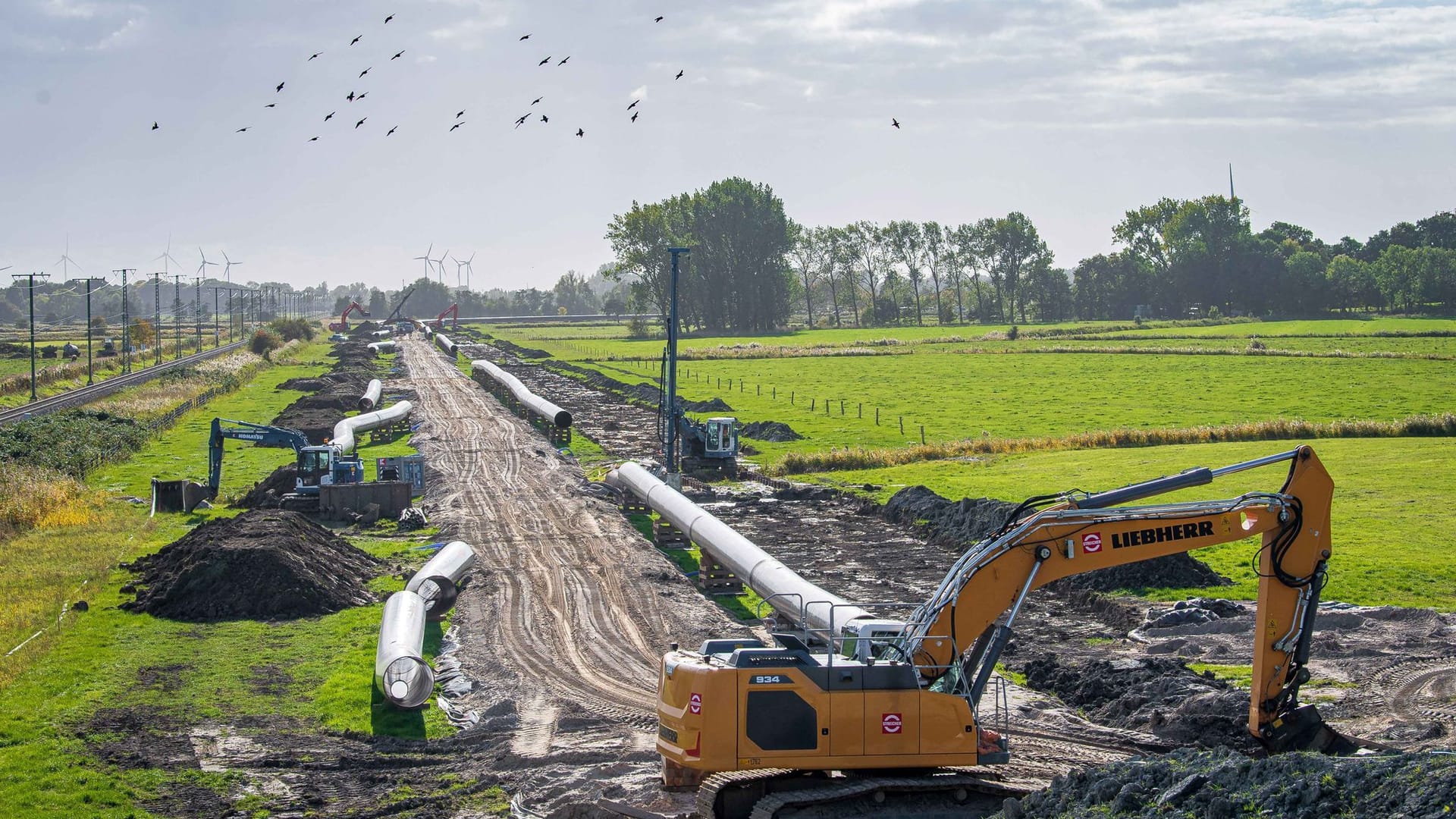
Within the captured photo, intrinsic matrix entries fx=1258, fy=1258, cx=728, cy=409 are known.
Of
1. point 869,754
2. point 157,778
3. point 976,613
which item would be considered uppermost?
point 976,613

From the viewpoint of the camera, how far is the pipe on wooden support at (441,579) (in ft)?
102

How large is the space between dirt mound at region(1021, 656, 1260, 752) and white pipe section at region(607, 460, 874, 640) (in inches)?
170

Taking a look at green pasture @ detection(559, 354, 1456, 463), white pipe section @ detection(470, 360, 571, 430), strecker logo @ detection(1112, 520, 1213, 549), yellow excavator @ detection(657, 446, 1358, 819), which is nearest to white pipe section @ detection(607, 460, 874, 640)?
yellow excavator @ detection(657, 446, 1358, 819)

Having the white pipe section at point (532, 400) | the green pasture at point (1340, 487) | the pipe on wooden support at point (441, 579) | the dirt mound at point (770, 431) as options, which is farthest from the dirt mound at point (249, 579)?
the dirt mound at point (770, 431)

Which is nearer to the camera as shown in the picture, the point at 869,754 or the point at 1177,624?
the point at 869,754

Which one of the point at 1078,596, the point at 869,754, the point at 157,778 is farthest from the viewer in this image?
the point at 1078,596

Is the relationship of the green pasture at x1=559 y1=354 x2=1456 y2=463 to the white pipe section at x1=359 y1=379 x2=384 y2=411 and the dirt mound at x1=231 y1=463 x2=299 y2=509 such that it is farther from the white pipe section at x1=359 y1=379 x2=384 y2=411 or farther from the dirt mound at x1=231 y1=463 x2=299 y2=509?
the white pipe section at x1=359 y1=379 x2=384 y2=411

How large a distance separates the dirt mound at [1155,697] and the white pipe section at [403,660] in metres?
11.8

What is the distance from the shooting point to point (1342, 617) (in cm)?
2762

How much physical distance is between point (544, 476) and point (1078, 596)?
28942mm

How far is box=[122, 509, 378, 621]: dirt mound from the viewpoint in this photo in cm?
3120

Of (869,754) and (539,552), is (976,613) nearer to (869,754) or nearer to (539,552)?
(869,754)

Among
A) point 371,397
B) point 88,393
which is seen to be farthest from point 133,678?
point 88,393

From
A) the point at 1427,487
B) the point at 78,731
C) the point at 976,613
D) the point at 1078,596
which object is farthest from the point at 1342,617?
the point at 78,731
